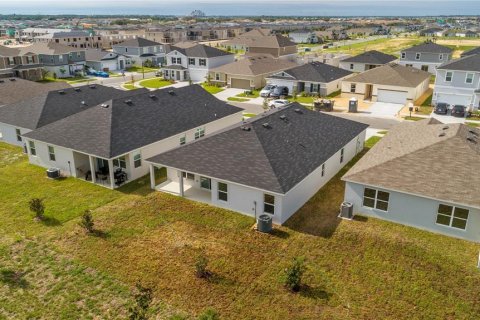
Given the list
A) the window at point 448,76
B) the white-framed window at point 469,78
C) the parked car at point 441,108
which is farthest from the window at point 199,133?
the white-framed window at point 469,78

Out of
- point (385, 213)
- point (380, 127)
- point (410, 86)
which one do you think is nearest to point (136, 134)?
point (385, 213)

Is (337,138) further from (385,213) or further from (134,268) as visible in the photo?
(134,268)

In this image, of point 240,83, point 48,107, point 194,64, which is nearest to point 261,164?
point 48,107

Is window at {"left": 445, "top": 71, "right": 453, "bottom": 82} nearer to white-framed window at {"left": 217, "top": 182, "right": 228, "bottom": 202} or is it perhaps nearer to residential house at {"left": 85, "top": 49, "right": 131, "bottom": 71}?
white-framed window at {"left": 217, "top": 182, "right": 228, "bottom": 202}

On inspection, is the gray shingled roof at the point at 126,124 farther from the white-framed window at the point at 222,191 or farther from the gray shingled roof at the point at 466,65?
the gray shingled roof at the point at 466,65

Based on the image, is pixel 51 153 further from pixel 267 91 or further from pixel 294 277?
pixel 267 91

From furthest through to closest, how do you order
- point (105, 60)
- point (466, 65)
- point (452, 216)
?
point (105, 60), point (466, 65), point (452, 216)
